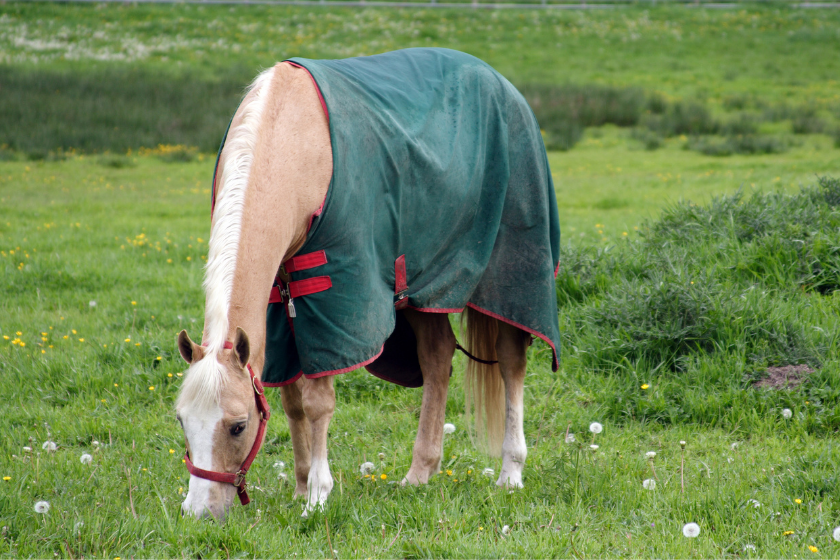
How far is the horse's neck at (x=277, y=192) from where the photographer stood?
2.60 meters

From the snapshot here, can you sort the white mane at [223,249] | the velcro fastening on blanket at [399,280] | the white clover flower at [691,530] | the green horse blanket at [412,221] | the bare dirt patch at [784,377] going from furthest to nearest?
the bare dirt patch at [784,377] → the velcro fastening on blanket at [399,280] → the green horse blanket at [412,221] → the white clover flower at [691,530] → the white mane at [223,249]

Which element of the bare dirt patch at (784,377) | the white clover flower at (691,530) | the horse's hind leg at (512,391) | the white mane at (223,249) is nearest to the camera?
the white mane at (223,249)

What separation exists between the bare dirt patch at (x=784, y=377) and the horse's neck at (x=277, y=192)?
290 cm

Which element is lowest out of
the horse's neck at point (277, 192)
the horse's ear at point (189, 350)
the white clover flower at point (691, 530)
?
the white clover flower at point (691, 530)

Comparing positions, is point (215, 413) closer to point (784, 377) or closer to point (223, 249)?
point (223, 249)

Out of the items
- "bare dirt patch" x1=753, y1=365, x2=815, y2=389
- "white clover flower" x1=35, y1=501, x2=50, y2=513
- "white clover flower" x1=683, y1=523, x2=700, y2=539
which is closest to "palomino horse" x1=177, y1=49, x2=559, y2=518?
"white clover flower" x1=35, y1=501, x2=50, y2=513

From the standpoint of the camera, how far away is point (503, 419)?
3955 mm

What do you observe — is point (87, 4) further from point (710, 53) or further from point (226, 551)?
point (226, 551)

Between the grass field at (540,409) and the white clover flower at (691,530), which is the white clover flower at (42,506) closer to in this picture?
the grass field at (540,409)

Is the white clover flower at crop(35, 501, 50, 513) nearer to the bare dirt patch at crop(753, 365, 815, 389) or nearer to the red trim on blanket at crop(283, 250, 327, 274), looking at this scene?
the red trim on blanket at crop(283, 250, 327, 274)

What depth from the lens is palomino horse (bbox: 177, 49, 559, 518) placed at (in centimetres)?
257

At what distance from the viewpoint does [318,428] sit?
2932mm

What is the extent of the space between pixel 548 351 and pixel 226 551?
3.02 m

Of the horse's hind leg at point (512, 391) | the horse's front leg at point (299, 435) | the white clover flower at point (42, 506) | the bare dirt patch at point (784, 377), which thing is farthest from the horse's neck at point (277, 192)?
the bare dirt patch at point (784, 377)
